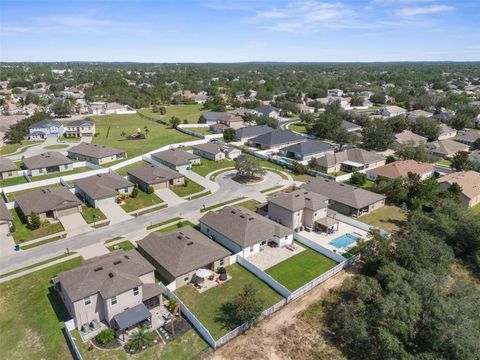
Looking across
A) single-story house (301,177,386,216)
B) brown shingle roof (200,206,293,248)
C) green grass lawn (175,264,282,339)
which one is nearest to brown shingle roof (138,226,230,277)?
green grass lawn (175,264,282,339)

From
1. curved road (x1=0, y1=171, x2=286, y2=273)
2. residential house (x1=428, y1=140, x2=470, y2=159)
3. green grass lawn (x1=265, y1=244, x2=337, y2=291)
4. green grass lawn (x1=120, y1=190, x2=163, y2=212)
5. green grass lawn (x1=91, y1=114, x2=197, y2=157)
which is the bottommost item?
green grass lawn (x1=265, y1=244, x2=337, y2=291)

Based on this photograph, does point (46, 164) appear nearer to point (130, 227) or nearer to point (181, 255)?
point (130, 227)

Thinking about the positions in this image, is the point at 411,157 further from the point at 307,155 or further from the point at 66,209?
the point at 66,209

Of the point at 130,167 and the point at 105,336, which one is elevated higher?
the point at 130,167

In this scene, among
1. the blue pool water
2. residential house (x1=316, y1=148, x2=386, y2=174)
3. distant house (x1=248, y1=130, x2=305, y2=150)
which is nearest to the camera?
the blue pool water

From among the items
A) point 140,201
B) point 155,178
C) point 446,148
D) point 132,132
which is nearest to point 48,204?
point 140,201

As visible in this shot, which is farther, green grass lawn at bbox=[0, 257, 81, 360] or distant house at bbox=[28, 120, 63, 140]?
distant house at bbox=[28, 120, 63, 140]

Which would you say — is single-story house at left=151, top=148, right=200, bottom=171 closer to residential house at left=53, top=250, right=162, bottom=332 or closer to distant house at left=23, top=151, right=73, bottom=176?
distant house at left=23, top=151, right=73, bottom=176
